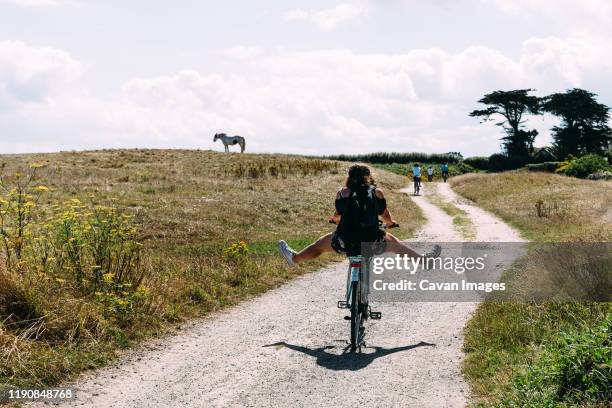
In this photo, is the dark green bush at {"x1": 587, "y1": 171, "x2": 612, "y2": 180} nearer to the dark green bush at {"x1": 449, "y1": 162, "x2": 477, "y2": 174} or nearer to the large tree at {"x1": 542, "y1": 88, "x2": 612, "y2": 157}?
the large tree at {"x1": 542, "y1": 88, "x2": 612, "y2": 157}

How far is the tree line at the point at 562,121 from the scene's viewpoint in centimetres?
7112

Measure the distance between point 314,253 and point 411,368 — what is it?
90.5 inches

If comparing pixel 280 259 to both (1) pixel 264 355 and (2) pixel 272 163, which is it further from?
(2) pixel 272 163

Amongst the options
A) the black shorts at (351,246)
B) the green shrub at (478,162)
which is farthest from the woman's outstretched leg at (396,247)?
the green shrub at (478,162)

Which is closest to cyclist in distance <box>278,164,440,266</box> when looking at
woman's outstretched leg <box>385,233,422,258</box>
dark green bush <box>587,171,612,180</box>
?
woman's outstretched leg <box>385,233,422,258</box>

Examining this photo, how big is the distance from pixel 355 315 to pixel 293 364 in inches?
39.9

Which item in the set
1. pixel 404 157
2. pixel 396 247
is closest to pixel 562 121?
pixel 404 157

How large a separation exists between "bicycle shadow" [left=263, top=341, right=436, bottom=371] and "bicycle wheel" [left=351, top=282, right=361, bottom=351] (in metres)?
0.18

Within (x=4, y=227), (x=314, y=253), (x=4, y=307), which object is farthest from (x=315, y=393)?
(x=4, y=227)

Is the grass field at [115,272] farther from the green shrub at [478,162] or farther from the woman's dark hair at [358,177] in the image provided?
the green shrub at [478,162]

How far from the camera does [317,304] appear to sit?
1148 cm

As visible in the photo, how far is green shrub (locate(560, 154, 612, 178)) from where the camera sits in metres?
Answer: 56.0

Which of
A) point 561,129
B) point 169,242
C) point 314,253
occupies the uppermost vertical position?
point 561,129

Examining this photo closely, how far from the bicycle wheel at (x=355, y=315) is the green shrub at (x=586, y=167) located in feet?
174
